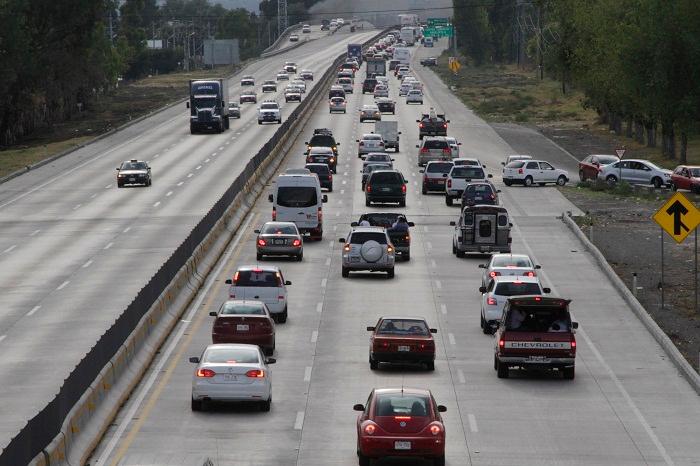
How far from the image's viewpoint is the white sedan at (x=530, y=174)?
80000 millimetres

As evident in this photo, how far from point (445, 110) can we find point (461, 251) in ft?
272

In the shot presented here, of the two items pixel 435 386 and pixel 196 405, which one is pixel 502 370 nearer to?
pixel 435 386

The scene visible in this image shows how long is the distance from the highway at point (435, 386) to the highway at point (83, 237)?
236cm

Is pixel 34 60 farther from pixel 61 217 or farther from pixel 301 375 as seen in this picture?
pixel 301 375

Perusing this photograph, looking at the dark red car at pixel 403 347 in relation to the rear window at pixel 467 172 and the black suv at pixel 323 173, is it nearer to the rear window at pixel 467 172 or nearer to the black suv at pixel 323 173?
the rear window at pixel 467 172

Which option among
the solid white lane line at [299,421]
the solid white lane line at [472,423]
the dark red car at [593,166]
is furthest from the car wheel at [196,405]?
the dark red car at [593,166]

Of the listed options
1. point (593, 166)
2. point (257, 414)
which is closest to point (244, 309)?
point (257, 414)

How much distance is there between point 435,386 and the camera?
106 ft

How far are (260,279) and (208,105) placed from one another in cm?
7176

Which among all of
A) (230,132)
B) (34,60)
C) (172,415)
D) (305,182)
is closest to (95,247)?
(305,182)

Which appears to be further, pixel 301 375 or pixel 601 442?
pixel 301 375

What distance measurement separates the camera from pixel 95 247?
56.9 metres

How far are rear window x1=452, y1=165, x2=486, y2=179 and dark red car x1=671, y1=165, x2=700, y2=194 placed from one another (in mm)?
10808

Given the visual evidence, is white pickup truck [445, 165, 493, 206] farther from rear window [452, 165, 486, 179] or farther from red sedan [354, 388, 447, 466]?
red sedan [354, 388, 447, 466]
